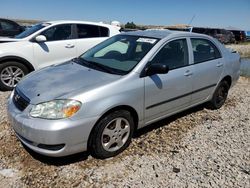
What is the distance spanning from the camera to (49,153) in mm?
3240

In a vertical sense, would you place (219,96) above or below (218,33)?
below

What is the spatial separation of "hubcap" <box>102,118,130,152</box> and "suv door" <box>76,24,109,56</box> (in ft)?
13.1

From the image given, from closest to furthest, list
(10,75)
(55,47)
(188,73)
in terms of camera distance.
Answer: (188,73), (10,75), (55,47)

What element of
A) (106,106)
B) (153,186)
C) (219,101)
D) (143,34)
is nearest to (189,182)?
(153,186)

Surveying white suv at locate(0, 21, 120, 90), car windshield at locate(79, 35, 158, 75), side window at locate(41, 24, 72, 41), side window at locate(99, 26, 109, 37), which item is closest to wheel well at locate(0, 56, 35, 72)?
white suv at locate(0, 21, 120, 90)

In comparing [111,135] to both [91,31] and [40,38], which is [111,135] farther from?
[91,31]

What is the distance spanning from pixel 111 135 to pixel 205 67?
2245 mm

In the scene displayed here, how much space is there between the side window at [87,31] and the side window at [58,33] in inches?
11.1

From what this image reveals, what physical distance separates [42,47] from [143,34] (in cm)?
311

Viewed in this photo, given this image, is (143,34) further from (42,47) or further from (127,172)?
(42,47)

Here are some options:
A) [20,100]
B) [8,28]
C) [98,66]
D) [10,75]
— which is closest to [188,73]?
[98,66]

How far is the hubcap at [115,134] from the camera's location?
360 cm

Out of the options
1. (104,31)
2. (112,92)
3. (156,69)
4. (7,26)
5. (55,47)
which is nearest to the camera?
(112,92)

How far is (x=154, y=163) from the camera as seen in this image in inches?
143
